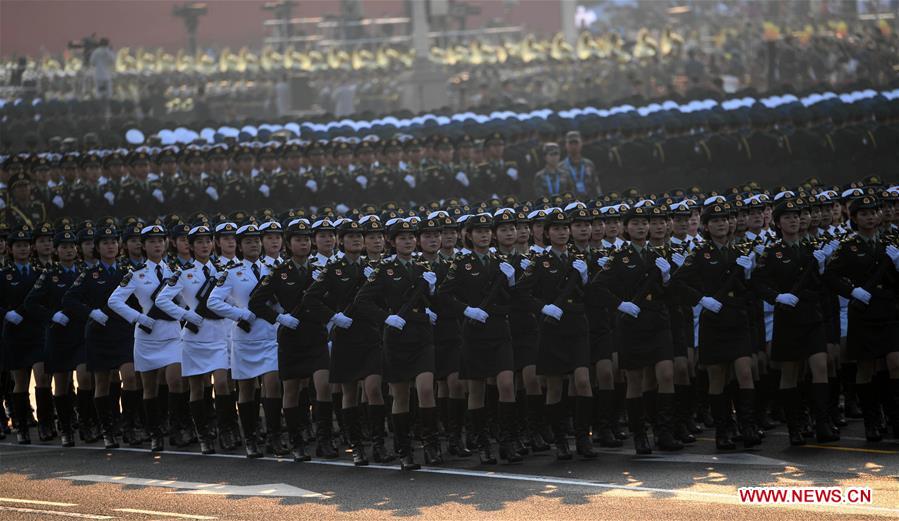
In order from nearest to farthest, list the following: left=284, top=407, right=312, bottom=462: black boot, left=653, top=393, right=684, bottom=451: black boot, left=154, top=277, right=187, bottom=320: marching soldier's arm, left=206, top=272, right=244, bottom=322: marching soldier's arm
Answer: left=653, top=393, right=684, bottom=451: black boot, left=284, top=407, right=312, bottom=462: black boot, left=206, top=272, right=244, bottom=322: marching soldier's arm, left=154, top=277, right=187, bottom=320: marching soldier's arm

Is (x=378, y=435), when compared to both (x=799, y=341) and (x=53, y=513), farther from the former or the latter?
(x=799, y=341)

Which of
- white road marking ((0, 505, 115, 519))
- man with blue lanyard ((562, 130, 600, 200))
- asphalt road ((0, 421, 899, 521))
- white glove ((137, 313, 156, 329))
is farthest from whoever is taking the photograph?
man with blue lanyard ((562, 130, 600, 200))

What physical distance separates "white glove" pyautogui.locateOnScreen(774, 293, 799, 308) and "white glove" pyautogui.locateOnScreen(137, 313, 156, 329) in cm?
562

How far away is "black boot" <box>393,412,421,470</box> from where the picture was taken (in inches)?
487

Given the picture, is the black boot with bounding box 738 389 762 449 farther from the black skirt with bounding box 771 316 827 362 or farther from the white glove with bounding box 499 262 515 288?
the white glove with bounding box 499 262 515 288

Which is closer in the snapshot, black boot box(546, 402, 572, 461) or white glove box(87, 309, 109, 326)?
black boot box(546, 402, 572, 461)

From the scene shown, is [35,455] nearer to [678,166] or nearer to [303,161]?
[303,161]

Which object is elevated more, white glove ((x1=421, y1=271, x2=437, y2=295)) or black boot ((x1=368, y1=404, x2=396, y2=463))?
white glove ((x1=421, y1=271, x2=437, y2=295))

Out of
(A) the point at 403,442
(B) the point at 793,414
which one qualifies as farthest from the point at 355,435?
(B) the point at 793,414

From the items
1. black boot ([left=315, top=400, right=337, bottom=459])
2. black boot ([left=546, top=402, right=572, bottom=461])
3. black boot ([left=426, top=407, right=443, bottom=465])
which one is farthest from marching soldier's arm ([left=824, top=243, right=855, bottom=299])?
black boot ([left=315, top=400, right=337, bottom=459])

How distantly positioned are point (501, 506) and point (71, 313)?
5857 millimetres

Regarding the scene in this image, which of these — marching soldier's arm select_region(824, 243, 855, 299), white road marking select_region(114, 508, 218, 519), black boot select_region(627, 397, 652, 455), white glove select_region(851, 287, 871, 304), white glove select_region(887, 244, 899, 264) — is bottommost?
white road marking select_region(114, 508, 218, 519)

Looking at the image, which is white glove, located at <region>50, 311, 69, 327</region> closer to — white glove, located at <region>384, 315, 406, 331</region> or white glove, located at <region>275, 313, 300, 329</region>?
white glove, located at <region>275, 313, 300, 329</region>

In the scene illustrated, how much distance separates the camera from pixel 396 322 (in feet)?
40.4
